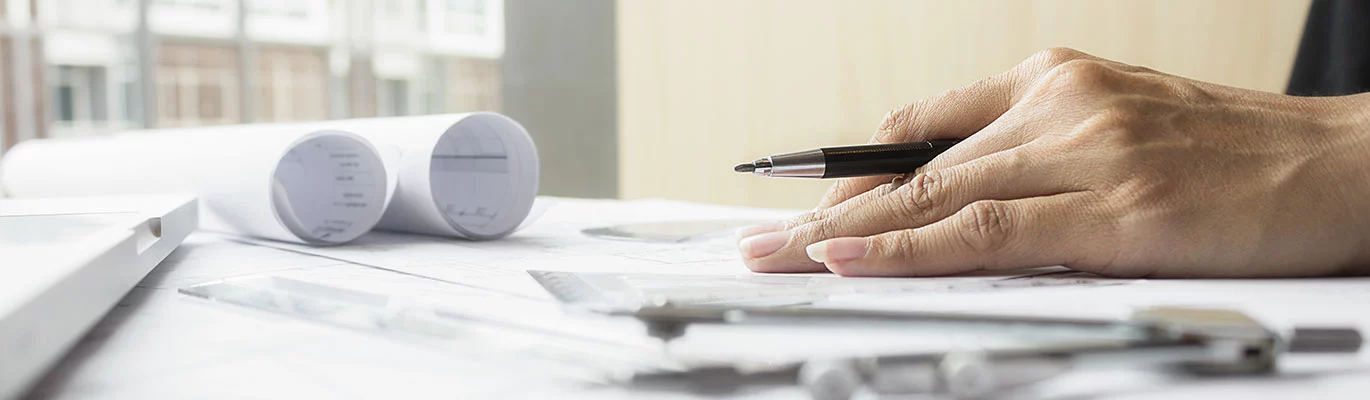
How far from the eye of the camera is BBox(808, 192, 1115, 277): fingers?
1.82 feet

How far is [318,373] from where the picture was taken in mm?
321

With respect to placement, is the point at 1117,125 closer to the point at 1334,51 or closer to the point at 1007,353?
the point at 1007,353

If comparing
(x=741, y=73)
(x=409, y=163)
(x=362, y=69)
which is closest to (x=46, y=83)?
(x=362, y=69)

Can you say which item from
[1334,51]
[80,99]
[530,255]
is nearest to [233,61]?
[80,99]

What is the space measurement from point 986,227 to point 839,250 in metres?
0.09

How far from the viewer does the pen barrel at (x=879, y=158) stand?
0.65 meters

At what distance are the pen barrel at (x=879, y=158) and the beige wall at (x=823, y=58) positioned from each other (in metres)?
0.93

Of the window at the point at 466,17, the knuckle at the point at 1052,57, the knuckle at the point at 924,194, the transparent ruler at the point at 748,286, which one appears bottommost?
the transparent ruler at the point at 748,286

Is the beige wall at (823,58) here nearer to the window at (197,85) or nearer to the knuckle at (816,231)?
the knuckle at (816,231)

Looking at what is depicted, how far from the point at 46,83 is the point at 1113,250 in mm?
4808

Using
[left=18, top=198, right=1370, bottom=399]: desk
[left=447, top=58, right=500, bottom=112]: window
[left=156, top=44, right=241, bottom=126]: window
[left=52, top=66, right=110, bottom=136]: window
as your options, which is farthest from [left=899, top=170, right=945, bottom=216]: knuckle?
[left=447, top=58, right=500, bottom=112]: window

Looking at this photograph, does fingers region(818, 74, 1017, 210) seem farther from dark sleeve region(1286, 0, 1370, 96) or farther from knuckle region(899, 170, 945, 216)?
dark sleeve region(1286, 0, 1370, 96)

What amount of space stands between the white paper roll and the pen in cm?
30

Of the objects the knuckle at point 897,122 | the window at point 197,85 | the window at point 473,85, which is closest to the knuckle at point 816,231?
the knuckle at point 897,122
